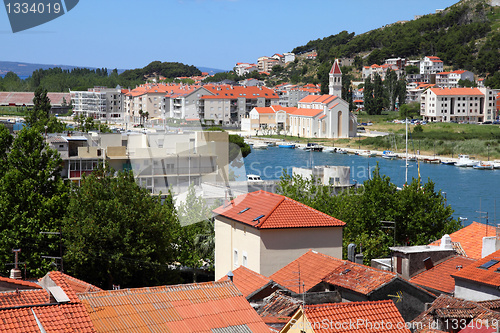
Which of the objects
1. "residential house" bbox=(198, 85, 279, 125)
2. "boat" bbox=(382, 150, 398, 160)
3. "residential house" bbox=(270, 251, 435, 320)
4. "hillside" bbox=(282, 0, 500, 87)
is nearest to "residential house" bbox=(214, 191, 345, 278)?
"residential house" bbox=(270, 251, 435, 320)

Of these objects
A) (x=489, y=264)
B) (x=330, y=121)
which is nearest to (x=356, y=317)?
(x=489, y=264)

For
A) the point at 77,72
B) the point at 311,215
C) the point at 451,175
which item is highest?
the point at 77,72

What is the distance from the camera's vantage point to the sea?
18594mm

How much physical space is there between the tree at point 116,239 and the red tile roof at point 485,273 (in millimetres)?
3496

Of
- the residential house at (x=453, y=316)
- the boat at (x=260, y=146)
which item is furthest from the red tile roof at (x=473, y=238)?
the boat at (x=260, y=146)

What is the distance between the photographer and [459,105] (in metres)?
45.2

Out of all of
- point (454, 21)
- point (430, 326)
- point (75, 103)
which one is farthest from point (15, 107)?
point (430, 326)

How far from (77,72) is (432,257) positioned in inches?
3041

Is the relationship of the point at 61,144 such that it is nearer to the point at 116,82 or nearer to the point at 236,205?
the point at 236,205

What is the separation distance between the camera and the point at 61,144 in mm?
12523

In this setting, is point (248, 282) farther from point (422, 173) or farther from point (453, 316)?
point (422, 173)

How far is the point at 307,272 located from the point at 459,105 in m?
42.4

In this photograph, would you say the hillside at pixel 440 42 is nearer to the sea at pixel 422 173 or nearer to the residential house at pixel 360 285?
the sea at pixel 422 173

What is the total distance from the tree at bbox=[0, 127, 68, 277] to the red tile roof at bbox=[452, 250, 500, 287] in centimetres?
422
